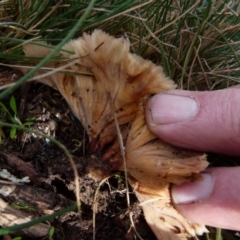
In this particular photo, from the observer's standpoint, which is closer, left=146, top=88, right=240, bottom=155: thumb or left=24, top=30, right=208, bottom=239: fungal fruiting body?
left=24, top=30, right=208, bottom=239: fungal fruiting body

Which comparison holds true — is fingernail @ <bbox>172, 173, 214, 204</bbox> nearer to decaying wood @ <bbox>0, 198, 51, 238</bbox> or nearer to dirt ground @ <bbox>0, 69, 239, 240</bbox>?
dirt ground @ <bbox>0, 69, 239, 240</bbox>

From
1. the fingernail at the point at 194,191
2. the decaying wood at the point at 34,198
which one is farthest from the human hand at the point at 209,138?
the decaying wood at the point at 34,198

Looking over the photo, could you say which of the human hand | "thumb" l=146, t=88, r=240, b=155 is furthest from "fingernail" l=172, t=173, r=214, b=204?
"thumb" l=146, t=88, r=240, b=155

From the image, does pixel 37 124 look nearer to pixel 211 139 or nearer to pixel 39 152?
pixel 39 152

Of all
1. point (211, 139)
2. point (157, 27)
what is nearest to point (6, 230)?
point (211, 139)

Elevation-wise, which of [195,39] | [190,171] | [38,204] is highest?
[195,39]

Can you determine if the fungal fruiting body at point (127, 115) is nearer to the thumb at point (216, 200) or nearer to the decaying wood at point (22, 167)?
the thumb at point (216, 200)
